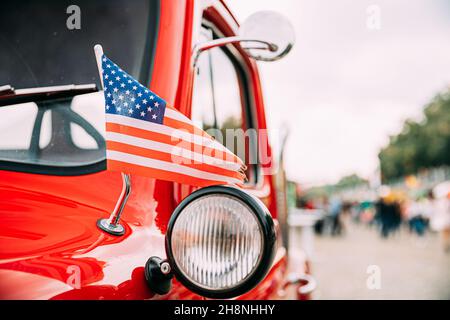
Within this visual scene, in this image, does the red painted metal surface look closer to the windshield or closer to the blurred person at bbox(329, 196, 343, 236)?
the windshield

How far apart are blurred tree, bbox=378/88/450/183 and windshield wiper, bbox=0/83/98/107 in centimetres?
4416

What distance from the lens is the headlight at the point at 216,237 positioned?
1164mm

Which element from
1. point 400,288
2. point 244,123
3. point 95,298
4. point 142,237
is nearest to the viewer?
point 95,298

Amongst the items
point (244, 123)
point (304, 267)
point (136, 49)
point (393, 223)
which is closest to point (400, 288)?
point (304, 267)

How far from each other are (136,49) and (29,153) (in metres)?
0.48

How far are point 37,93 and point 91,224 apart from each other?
21.4 inches

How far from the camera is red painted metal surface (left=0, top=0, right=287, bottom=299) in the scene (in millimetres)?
1128

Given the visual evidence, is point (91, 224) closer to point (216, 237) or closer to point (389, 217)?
point (216, 237)

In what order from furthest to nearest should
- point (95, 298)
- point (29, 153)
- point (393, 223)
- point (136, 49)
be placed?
point (393, 223)
point (136, 49)
point (29, 153)
point (95, 298)

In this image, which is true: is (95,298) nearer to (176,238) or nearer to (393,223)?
(176,238)

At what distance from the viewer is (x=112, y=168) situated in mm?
1405

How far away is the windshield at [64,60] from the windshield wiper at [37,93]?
0.06 ft

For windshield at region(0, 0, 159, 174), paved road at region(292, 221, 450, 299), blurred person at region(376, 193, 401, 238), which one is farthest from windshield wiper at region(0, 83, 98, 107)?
blurred person at region(376, 193, 401, 238)

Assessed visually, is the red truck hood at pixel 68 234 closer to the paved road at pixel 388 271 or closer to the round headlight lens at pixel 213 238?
the round headlight lens at pixel 213 238
